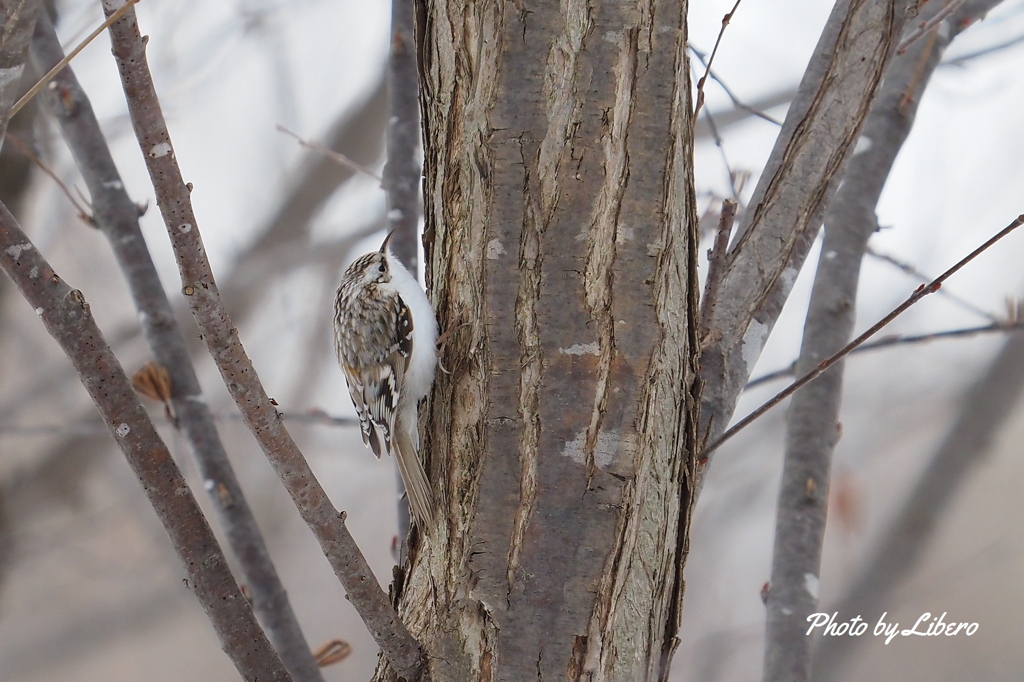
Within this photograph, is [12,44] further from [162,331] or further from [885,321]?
[885,321]

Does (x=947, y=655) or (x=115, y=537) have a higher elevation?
(x=115, y=537)

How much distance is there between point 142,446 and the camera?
3.39ft

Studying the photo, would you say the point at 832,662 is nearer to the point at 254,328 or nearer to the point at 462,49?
the point at 254,328

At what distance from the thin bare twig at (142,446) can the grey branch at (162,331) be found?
515mm

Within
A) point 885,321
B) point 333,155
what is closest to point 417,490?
point 885,321

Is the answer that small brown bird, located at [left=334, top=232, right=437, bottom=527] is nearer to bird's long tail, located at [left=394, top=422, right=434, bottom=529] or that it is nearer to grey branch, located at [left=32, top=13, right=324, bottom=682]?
bird's long tail, located at [left=394, top=422, right=434, bottom=529]

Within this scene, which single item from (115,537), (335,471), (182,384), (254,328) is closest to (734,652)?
(335,471)

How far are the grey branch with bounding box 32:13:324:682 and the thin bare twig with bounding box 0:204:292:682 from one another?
0.51 meters

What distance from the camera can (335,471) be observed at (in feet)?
14.0

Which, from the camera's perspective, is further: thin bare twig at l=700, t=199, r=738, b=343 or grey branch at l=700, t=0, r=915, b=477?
grey branch at l=700, t=0, r=915, b=477

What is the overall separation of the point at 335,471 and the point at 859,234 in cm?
313

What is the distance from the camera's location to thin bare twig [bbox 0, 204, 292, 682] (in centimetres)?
95

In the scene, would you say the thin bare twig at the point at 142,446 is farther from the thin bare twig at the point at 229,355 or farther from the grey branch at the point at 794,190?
the grey branch at the point at 794,190

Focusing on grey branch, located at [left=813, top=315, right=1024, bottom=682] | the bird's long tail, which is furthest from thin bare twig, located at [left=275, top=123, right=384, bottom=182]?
grey branch, located at [left=813, top=315, right=1024, bottom=682]
